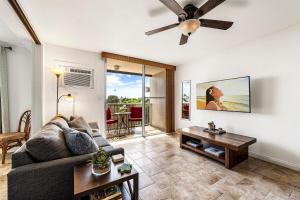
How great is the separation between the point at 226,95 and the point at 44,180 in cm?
332

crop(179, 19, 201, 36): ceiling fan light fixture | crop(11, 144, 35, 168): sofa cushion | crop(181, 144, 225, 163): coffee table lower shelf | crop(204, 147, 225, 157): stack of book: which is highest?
crop(179, 19, 201, 36): ceiling fan light fixture

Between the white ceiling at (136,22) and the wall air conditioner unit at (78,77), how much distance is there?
537 millimetres

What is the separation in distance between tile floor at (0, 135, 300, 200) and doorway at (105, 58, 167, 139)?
6.39ft

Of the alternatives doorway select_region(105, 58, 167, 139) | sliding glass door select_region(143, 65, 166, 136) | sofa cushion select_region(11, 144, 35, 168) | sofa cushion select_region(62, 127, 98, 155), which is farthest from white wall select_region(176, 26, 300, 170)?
sofa cushion select_region(11, 144, 35, 168)

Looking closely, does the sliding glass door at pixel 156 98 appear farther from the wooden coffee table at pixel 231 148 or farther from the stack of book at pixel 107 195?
the stack of book at pixel 107 195

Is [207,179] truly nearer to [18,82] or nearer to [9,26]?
[9,26]

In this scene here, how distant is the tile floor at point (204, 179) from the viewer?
167cm

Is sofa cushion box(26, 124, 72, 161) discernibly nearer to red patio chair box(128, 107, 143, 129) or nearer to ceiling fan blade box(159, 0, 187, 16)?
ceiling fan blade box(159, 0, 187, 16)

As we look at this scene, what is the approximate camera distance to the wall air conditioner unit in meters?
3.09

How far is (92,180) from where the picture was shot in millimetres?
1138

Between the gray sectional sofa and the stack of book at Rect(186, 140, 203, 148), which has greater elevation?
the gray sectional sofa

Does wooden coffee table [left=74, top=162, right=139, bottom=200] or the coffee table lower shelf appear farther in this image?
the coffee table lower shelf

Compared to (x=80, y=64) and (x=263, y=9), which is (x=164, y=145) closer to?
(x=80, y=64)

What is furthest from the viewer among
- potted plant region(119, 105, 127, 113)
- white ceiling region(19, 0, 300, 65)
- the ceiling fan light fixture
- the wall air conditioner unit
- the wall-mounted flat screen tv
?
potted plant region(119, 105, 127, 113)
